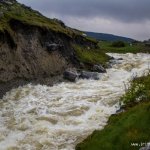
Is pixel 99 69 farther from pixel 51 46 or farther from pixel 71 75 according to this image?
pixel 71 75

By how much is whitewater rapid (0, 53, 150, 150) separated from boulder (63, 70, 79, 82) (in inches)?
83.3

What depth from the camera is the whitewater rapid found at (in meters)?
33.4

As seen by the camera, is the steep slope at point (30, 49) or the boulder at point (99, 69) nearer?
the steep slope at point (30, 49)

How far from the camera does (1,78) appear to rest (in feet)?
169

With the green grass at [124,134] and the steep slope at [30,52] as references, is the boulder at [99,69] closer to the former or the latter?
the steep slope at [30,52]

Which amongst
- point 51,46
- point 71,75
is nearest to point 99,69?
point 51,46

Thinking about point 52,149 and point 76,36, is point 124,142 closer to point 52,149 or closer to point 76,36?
point 52,149

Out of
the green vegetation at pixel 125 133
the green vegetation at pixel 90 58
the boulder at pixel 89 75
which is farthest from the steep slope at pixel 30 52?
the green vegetation at pixel 125 133

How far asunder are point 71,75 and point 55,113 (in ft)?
69.1

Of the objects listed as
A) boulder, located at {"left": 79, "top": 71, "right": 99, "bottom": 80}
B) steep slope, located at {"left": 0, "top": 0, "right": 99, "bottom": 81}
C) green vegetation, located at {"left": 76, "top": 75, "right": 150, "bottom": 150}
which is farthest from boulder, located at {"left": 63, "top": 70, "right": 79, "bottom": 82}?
green vegetation, located at {"left": 76, "top": 75, "right": 150, "bottom": 150}

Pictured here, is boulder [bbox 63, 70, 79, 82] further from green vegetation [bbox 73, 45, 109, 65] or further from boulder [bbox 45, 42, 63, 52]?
green vegetation [bbox 73, 45, 109, 65]

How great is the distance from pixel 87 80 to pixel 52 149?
3122 centimetres

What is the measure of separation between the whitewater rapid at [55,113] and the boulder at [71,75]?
212cm

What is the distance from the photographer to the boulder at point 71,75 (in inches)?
2403
